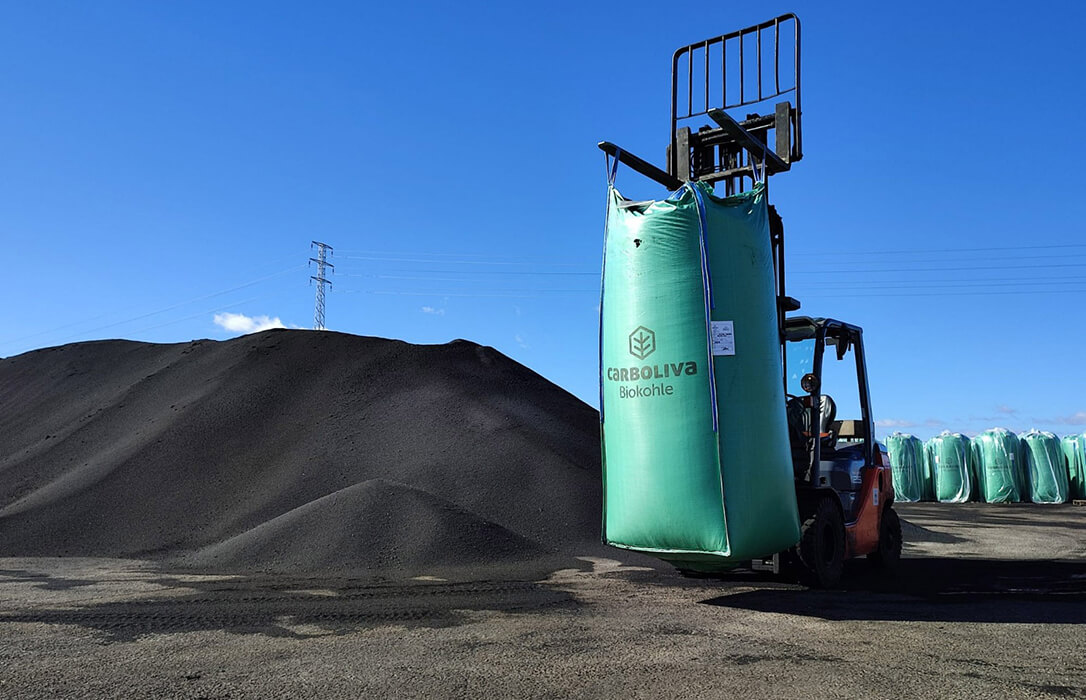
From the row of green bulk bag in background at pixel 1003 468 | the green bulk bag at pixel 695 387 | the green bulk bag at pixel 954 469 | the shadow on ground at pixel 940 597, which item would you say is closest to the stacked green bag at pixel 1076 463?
the row of green bulk bag in background at pixel 1003 468

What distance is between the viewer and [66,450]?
19.5m

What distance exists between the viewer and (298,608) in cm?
755

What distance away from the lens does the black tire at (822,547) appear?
8.06 meters

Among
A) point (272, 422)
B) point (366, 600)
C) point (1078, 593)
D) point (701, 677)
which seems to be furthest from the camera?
point (272, 422)

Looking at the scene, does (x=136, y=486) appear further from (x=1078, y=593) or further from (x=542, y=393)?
(x=1078, y=593)

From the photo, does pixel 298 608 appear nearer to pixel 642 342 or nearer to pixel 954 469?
pixel 642 342

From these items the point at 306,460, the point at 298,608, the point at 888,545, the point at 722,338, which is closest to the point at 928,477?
the point at 888,545

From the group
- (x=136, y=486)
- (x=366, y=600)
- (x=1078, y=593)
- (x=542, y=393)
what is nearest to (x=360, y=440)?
(x=136, y=486)

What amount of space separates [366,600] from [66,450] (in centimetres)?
1486

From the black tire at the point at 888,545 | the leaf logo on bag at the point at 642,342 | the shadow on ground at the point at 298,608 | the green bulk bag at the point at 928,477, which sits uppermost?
the leaf logo on bag at the point at 642,342

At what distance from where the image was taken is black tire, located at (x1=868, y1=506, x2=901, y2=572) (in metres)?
10.1

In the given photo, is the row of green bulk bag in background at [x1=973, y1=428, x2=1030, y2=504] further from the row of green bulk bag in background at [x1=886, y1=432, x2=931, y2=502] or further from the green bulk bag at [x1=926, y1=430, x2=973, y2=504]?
the row of green bulk bag in background at [x1=886, y1=432, x2=931, y2=502]

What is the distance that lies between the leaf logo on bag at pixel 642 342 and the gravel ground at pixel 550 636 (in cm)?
220

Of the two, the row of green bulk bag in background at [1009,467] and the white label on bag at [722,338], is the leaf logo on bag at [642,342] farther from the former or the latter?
the row of green bulk bag in background at [1009,467]
